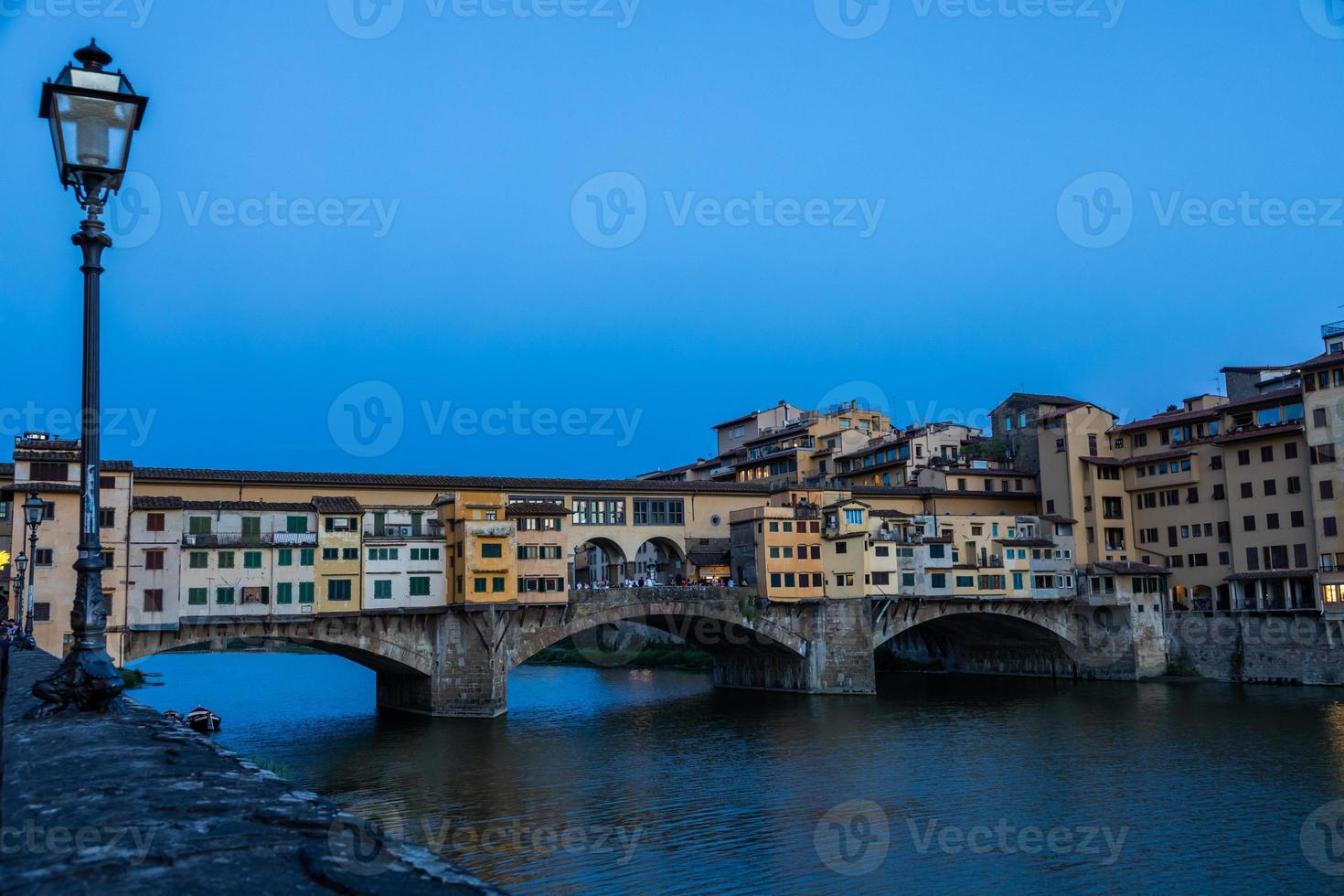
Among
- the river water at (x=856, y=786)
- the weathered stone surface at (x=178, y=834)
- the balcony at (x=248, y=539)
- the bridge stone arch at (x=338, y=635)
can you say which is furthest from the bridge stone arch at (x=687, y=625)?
the weathered stone surface at (x=178, y=834)

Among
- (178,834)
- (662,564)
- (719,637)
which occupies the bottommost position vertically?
(719,637)

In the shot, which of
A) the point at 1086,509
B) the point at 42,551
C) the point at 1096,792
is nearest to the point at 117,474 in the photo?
the point at 42,551

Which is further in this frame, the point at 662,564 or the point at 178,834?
the point at 662,564

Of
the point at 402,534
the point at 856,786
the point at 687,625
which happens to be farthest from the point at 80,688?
the point at 687,625

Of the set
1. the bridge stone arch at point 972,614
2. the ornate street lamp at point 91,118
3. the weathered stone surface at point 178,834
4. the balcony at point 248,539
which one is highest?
the ornate street lamp at point 91,118

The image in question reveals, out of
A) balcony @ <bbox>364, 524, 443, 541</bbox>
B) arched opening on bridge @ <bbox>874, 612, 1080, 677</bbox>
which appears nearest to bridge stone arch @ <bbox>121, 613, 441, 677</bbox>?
balcony @ <bbox>364, 524, 443, 541</bbox>

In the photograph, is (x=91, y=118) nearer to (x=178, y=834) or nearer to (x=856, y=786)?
(x=178, y=834)

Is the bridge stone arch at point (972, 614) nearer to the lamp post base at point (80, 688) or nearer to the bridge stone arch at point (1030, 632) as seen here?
the bridge stone arch at point (1030, 632)

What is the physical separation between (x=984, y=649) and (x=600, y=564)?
1320 inches

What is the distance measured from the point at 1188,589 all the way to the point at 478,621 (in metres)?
49.2

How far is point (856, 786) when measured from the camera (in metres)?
35.8

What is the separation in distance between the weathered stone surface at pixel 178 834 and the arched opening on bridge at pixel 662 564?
5981 cm

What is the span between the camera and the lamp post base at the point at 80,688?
9.44 meters

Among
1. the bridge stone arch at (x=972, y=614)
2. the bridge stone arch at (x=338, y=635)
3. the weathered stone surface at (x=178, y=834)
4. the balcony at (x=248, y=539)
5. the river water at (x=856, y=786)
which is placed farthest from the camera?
the bridge stone arch at (x=972, y=614)
